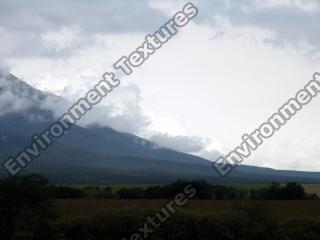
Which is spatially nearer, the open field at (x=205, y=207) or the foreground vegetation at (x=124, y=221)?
the foreground vegetation at (x=124, y=221)

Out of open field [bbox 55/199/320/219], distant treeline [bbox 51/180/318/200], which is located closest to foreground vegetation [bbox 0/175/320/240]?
open field [bbox 55/199/320/219]

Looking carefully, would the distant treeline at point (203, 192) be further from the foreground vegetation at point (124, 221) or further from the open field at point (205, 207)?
the foreground vegetation at point (124, 221)

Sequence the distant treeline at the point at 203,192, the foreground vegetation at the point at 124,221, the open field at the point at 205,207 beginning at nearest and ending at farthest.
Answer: the foreground vegetation at the point at 124,221 → the open field at the point at 205,207 → the distant treeline at the point at 203,192

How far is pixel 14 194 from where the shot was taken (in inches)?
1896

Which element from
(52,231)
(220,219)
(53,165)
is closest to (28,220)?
(52,231)

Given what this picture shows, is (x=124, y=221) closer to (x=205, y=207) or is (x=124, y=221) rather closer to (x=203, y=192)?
(x=205, y=207)

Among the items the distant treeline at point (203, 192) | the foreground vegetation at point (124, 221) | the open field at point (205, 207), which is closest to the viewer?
the foreground vegetation at point (124, 221)

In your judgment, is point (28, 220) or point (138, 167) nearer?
point (28, 220)

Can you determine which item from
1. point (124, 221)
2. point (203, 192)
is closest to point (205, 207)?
point (124, 221)

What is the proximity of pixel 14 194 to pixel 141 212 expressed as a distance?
992cm

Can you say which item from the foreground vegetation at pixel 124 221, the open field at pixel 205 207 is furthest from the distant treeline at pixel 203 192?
the foreground vegetation at pixel 124 221

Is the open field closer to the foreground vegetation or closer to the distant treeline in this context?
the foreground vegetation

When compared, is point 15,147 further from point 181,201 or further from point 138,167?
point 181,201

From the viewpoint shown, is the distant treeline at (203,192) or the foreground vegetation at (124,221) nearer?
the foreground vegetation at (124,221)
